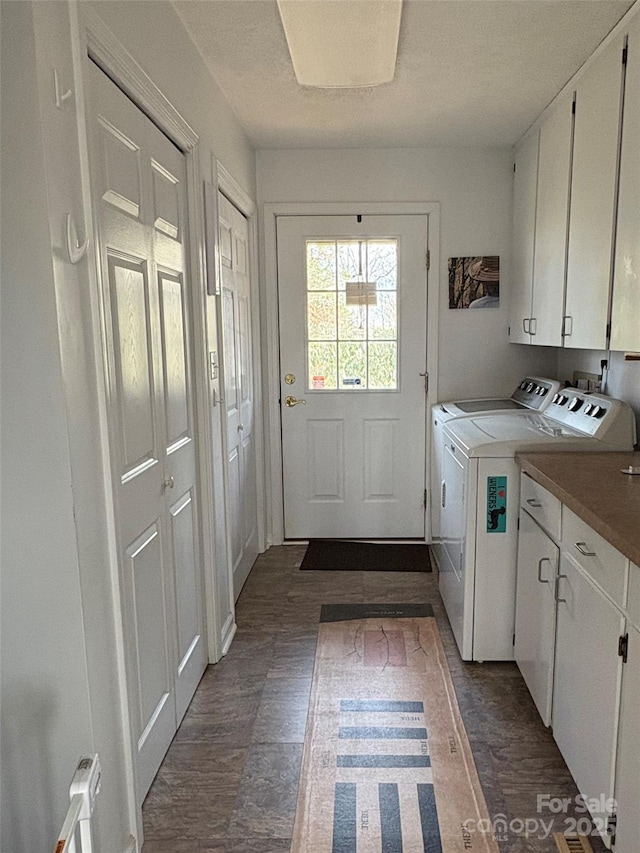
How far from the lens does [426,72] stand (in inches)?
93.9

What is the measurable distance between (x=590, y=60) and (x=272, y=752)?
2744mm

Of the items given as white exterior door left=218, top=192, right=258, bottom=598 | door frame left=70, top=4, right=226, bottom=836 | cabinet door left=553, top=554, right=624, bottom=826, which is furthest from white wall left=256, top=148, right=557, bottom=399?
cabinet door left=553, top=554, right=624, bottom=826

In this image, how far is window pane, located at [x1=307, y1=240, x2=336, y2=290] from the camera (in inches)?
139

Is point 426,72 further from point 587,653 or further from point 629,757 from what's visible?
point 629,757

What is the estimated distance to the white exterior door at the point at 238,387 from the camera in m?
2.75

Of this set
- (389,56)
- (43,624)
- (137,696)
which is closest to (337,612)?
(137,696)

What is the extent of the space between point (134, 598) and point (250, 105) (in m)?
2.23

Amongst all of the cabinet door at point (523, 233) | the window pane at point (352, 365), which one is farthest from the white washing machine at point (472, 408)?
the window pane at point (352, 365)

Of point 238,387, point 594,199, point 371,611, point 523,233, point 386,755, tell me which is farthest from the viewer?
point 523,233

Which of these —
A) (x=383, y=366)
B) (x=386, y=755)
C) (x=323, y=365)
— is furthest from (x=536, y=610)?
(x=323, y=365)

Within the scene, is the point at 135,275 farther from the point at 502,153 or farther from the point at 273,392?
the point at 502,153

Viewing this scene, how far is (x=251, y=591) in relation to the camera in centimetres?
311

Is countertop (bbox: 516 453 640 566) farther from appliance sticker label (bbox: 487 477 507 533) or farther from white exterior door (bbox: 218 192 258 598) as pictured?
white exterior door (bbox: 218 192 258 598)

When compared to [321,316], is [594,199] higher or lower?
higher
